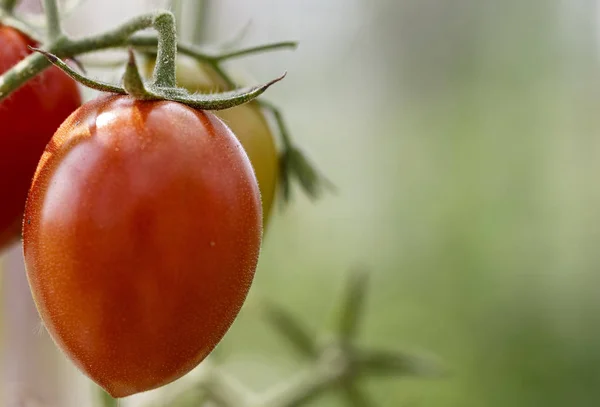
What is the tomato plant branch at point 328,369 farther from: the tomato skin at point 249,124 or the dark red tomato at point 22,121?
the dark red tomato at point 22,121

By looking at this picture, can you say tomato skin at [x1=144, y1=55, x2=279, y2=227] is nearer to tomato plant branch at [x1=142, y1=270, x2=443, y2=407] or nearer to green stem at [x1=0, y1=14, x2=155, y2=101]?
green stem at [x1=0, y1=14, x2=155, y2=101]

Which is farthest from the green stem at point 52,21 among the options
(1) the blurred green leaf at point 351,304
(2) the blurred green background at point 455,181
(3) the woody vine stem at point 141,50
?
(2) the blurred green background at point 455,181

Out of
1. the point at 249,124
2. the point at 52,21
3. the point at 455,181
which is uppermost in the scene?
the point at 52,21

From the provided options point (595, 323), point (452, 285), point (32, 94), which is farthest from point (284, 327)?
point (595, 323)

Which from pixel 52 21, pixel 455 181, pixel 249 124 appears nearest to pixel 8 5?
pixel 52 21

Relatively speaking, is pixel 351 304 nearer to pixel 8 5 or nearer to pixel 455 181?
pixel 8 5

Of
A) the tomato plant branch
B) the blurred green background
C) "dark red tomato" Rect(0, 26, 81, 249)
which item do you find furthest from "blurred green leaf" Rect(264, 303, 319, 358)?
the blurred green background
